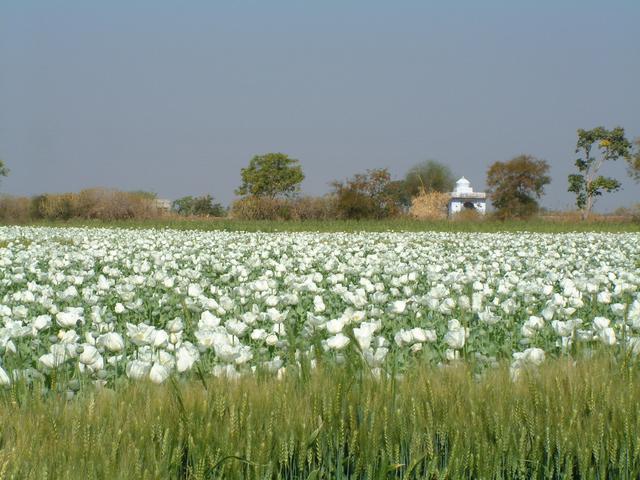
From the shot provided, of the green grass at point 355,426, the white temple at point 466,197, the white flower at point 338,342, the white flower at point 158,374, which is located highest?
the white temple at point 466,197

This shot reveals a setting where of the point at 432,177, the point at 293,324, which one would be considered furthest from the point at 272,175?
the point at 293,324

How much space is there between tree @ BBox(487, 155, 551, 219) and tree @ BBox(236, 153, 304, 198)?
2829 centimetres

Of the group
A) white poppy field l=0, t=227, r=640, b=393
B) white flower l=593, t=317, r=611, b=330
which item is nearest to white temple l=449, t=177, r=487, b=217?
white poppy field l=0, t=227, r=640, b=393

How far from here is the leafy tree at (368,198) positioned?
37781 millimetres

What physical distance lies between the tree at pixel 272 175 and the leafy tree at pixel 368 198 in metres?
36.7

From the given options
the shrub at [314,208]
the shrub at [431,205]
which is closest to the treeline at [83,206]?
the shrub at [314,208]

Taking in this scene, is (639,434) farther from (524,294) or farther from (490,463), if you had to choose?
(524,294)

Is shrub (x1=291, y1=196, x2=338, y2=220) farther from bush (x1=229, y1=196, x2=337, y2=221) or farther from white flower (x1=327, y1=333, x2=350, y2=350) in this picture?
white flower (x1=327, y1=333, x2=350, y2=350)

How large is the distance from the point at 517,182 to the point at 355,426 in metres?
51.1

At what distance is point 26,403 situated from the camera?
2.78m

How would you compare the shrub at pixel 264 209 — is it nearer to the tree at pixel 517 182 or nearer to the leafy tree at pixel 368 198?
the leafy tree at pixel 368 198

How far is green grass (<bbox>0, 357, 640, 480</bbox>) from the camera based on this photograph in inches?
102

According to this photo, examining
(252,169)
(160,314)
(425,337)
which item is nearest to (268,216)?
(160,314)

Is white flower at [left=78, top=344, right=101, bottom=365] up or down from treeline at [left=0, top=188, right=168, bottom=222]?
down
